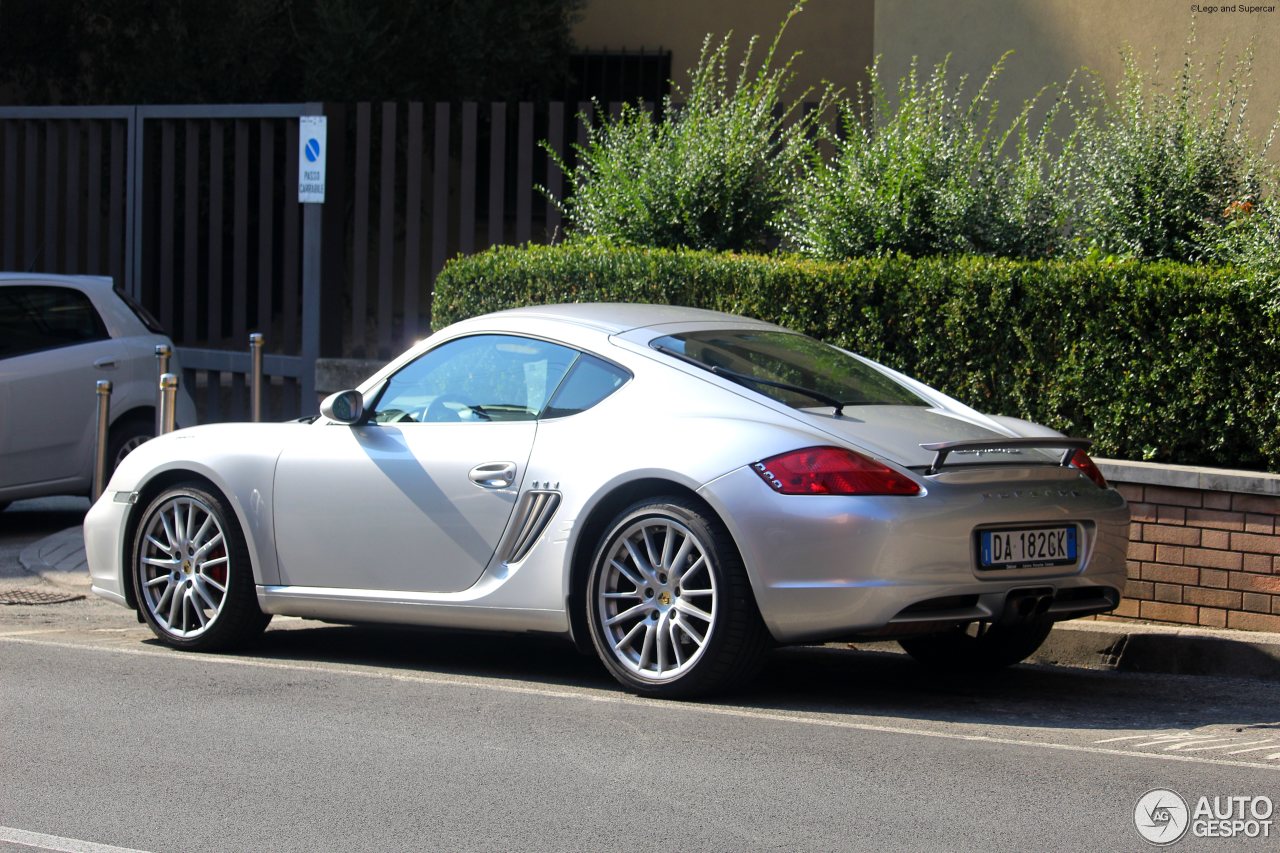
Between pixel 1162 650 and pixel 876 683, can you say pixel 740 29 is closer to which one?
pixel 1162 650

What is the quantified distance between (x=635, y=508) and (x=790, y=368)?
0.99 meters

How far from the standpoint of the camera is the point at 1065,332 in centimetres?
814

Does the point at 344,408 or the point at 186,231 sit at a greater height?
the point at 186,231

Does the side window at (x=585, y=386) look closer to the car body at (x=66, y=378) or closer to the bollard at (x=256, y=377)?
the car body at (x=66, y=378)

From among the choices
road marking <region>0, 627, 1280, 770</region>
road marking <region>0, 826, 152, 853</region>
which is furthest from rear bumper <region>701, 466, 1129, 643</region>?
road marking <region>0, 826, 152, 853</region>

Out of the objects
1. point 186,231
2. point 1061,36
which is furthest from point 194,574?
point 1061,36

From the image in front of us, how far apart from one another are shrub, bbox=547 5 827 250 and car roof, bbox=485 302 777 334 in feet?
11.3

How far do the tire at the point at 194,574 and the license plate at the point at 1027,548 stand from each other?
10.2ft

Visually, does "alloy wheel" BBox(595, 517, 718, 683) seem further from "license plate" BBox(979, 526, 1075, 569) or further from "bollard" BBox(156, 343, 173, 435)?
"bollard" BBox(156, 343, 173, 435)

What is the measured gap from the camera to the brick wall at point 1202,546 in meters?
7.40

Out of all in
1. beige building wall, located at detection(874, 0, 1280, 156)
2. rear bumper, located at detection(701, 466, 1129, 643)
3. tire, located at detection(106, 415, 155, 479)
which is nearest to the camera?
rear bumper, located at detection(701, 466, 1129, 643)

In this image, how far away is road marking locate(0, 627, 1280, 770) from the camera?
17.5 feet

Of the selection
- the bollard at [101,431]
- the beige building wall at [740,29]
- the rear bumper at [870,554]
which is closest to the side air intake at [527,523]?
the rear bumper at [870,554]

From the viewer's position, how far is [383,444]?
6.73 metres
